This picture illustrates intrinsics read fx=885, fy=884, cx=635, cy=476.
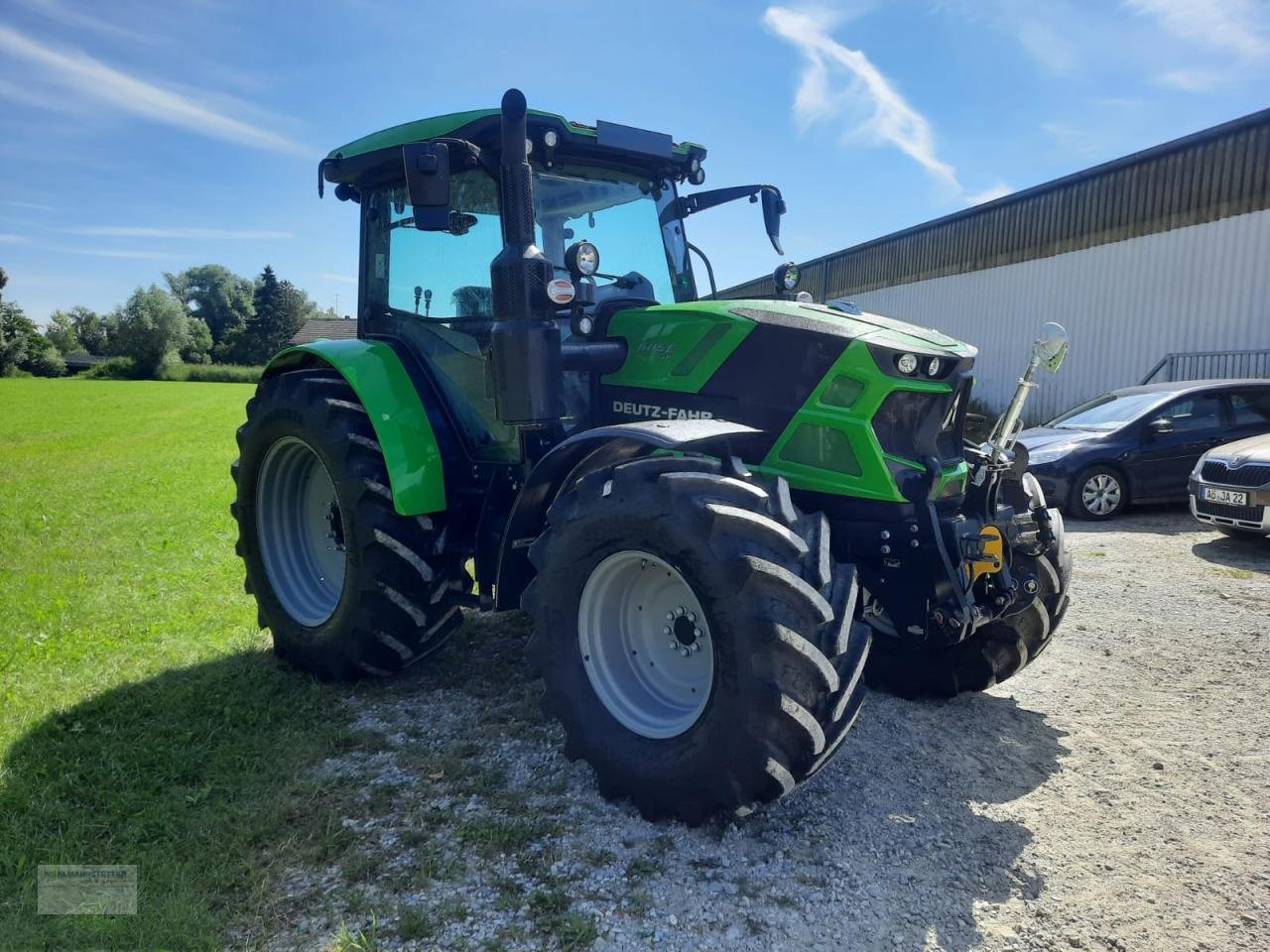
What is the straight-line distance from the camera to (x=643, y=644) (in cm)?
350

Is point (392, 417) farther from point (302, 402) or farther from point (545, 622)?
point (545, 622)

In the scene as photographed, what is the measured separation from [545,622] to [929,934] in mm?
1641

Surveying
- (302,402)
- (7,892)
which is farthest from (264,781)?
(302,402)

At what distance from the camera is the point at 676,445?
3.16m

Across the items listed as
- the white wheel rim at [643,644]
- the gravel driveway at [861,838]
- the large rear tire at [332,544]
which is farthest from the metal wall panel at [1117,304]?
the large rear tire at [332,544]

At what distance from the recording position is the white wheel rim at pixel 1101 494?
9.87 metres

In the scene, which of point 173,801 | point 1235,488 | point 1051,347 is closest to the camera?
point 173,801

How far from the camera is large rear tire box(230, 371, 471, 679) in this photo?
13.8ft

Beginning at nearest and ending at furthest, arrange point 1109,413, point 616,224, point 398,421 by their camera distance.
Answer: point 398,421, point 616,224, point 1109,413

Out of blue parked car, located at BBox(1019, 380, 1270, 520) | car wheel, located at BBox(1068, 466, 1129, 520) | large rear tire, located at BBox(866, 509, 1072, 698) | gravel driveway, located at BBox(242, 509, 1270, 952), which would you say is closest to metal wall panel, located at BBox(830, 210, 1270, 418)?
blue parked car, located at BBox(1019, 380, 1270, 520)

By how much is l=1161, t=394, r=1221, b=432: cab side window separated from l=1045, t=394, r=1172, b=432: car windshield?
6.7 inches

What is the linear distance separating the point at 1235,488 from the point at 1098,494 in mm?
1874

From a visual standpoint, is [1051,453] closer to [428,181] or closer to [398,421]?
[398,421]

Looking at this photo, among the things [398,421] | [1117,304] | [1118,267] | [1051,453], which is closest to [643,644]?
[398,421]
